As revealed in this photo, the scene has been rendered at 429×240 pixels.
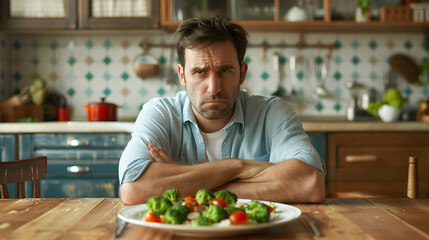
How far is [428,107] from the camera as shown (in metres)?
3.50

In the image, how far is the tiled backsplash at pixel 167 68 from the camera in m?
3.68

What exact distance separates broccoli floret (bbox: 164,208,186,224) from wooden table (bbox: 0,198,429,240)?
0.05 metres

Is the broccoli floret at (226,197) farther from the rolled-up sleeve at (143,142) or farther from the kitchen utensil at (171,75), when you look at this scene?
the kitchen utensil at (171,75)

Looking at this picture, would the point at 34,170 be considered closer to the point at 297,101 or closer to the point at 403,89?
the point at 297,101

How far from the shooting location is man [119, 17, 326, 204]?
149 cm

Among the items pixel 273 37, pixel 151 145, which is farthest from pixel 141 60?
pixel 151 145

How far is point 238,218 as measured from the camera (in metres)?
0.93

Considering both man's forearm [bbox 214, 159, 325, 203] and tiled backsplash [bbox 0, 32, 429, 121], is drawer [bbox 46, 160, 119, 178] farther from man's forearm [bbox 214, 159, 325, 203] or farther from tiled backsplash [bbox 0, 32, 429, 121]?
man's forearm [bbox 214, 159, 325, 203]

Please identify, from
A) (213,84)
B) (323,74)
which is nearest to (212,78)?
(213,84)

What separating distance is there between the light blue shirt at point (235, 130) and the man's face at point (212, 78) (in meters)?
0.13

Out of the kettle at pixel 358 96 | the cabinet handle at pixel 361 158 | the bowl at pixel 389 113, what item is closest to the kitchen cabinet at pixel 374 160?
the cabinet handle at pixel 361 158

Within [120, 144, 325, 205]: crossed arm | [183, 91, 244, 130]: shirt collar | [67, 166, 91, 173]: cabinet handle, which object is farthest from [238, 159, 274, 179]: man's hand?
[67, 166, 91, 173]: cabinet handle

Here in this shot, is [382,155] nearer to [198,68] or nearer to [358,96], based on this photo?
[358,96]

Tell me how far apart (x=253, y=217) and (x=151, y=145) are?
77 cm
